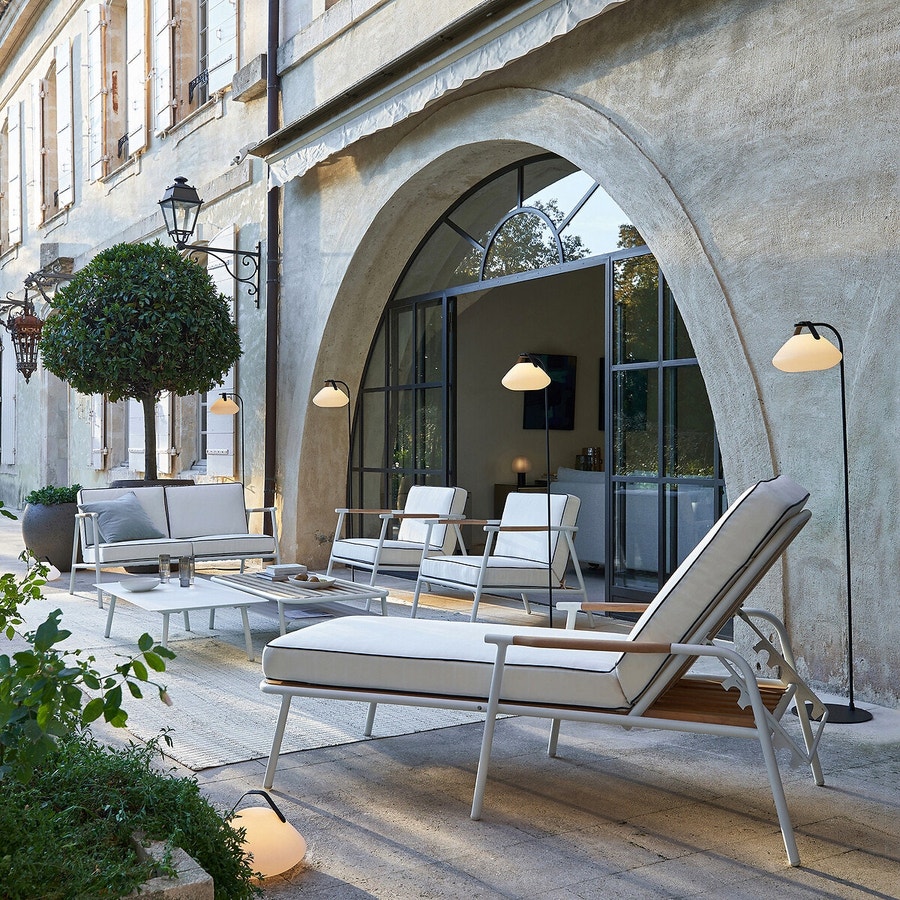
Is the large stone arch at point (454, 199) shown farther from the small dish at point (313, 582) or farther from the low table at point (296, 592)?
the small dish at point (313, 582)

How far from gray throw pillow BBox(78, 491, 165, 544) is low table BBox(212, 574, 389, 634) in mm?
1600

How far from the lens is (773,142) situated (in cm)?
447

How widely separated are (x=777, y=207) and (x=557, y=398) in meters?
6.44

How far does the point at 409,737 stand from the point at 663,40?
3552 millimetres

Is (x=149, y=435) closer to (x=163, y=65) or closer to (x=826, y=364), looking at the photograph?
(x=163, y=65)

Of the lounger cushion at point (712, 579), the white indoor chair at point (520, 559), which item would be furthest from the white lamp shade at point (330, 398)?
the lounger cushion at point (712, 579)

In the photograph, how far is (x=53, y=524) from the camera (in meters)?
8.24

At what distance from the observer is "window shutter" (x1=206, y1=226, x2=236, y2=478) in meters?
9.51

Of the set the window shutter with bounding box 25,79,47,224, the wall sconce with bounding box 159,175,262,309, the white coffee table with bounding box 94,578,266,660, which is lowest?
the white coffee table with bounding box 94,578,266,660

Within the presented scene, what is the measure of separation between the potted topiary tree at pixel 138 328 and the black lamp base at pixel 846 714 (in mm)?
5958

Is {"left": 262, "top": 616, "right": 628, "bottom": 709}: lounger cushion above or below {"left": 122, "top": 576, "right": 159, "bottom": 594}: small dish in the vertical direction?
above

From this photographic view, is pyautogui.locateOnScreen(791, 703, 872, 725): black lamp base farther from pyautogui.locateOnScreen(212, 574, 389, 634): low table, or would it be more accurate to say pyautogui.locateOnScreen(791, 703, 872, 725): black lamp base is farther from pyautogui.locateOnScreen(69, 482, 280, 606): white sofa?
pyautogui.locateOnScreen(69, 482, 280, 606): white sofa

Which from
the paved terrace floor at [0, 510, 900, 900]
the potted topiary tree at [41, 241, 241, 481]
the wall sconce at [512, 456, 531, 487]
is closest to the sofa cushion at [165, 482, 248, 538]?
the potted topiary tree at [41, 241, 241, 481]

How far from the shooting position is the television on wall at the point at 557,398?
35.3ft
